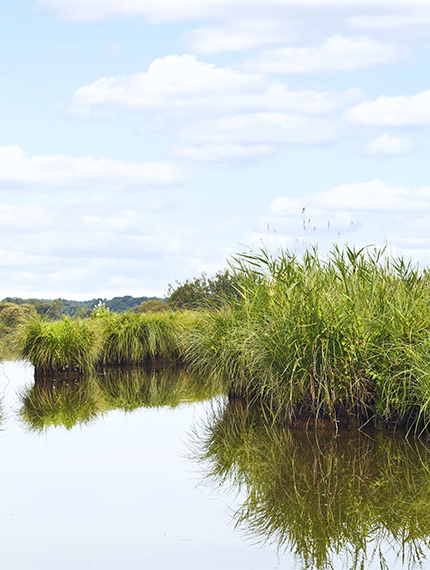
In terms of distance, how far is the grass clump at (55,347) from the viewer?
12.8 meters

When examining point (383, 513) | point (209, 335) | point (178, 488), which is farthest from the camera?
point (209, 335)

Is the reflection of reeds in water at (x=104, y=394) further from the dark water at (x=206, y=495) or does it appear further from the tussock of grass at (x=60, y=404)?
the dark water at (x=206, y=495)

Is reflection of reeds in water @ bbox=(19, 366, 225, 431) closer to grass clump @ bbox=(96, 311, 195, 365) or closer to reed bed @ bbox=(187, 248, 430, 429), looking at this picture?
grass clump @ bbox=(96, 311, 195, 365)

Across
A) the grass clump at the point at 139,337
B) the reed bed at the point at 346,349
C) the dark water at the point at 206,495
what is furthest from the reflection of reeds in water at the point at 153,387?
the reed bed at the point at 346,349

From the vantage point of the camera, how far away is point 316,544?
3.84 m

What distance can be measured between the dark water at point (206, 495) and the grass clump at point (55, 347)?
15.1 ft

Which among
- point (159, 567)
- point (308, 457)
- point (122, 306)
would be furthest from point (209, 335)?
point (122, 306)

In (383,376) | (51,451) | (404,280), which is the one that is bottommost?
(51,451)

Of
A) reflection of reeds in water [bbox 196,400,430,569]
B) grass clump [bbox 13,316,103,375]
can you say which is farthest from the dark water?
grass clump [bbox 13,316,103,375]

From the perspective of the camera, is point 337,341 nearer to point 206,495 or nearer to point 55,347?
point 206,495

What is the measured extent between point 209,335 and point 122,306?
3280 cm

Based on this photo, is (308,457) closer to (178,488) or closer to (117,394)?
(178,488)

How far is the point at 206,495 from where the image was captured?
495 centimetres

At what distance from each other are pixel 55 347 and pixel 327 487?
903cm
